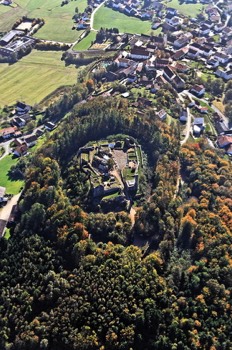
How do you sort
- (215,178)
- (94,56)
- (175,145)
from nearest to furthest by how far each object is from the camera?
(215,178) → (175,145) → (94,56)

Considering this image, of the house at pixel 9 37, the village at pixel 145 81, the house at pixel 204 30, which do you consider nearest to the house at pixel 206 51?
the village at pixel 145 81

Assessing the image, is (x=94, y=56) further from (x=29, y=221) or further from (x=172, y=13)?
(x=29, y=221)

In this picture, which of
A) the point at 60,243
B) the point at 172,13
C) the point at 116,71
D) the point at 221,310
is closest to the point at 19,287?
the point at 60,243

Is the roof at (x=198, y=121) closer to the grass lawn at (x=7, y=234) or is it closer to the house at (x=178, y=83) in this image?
the house at (x=178, y=83)

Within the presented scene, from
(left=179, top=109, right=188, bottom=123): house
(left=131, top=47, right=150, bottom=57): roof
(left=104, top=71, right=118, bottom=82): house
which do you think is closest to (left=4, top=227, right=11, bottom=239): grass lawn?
(left=179, top=109, right=188, bottom=123): house

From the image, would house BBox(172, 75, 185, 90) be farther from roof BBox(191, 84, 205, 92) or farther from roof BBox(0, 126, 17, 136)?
roof BBox(0, 126, 17, 136)

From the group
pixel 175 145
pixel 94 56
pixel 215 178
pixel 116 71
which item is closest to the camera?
pixel 215 178
